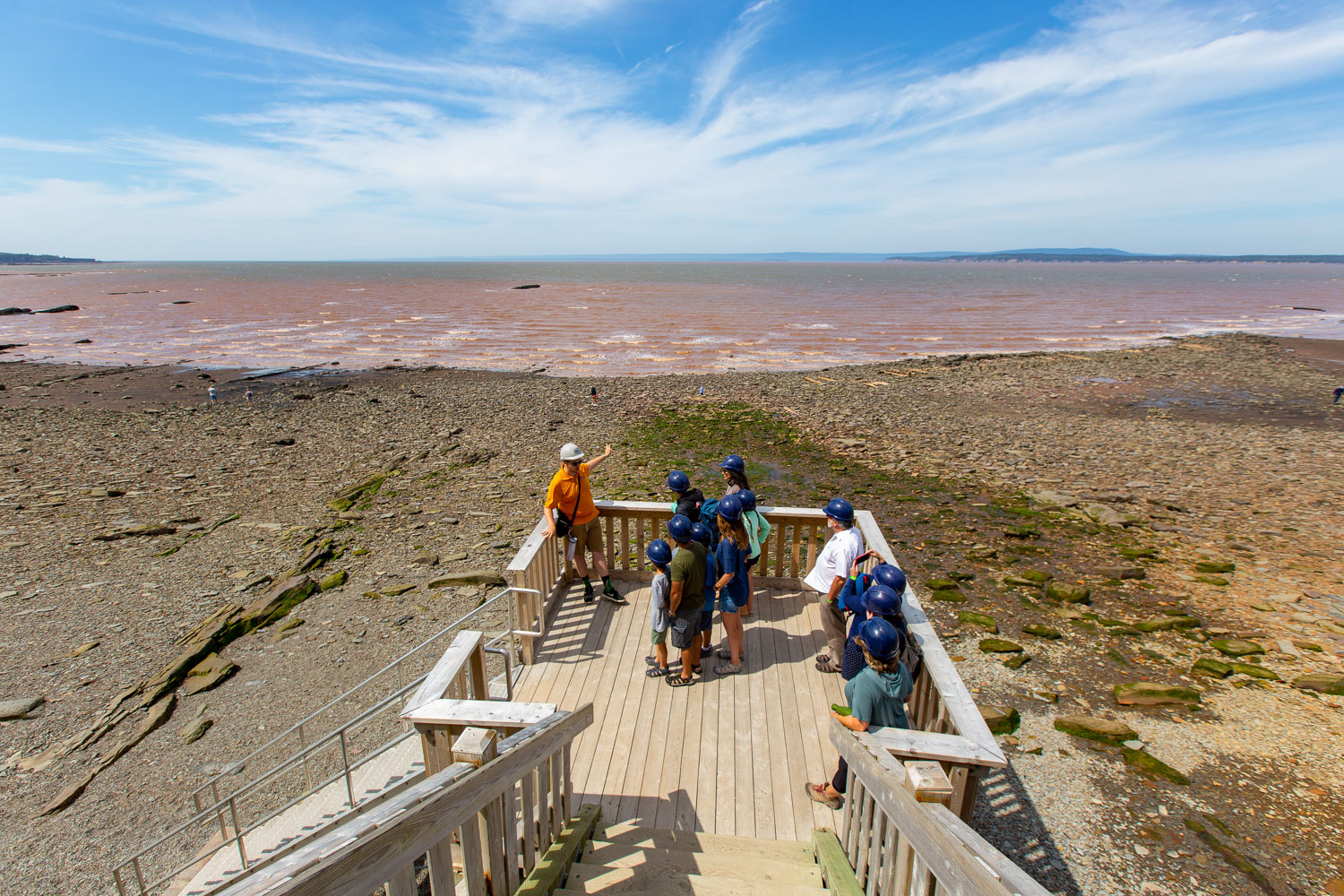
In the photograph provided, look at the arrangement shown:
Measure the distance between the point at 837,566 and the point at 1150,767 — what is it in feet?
12.7

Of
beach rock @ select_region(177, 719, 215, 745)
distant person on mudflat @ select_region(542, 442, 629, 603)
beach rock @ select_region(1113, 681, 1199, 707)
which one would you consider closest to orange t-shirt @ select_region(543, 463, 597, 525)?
distant person on mudflat @ select_region(542, 442, 629, 603)

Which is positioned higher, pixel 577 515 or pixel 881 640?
pixel 881 640

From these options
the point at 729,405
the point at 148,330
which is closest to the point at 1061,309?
the point at 729,405

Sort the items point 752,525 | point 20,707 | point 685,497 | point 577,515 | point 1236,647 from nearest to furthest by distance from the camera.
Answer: point 752,525, point 685,497, point 577,515, point 20,707, point 1236,647

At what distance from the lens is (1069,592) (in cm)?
962

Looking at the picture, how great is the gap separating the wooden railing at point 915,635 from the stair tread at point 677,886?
1.08 meters

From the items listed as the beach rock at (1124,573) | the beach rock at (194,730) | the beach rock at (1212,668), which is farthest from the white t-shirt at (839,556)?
the beach rock at (194,730)

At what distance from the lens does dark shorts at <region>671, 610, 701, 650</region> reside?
5672 mm

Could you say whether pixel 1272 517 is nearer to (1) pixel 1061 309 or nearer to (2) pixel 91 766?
(2) pixel 91 766

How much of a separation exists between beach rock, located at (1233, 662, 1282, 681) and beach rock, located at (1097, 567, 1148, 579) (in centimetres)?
236

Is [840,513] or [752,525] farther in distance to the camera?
[752,525]

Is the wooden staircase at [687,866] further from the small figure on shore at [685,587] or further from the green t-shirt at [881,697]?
the small figure on shore at [685,587]

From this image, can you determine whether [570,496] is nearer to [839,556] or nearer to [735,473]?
[735,473]

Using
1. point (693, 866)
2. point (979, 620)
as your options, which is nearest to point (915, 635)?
point (693, 866)
